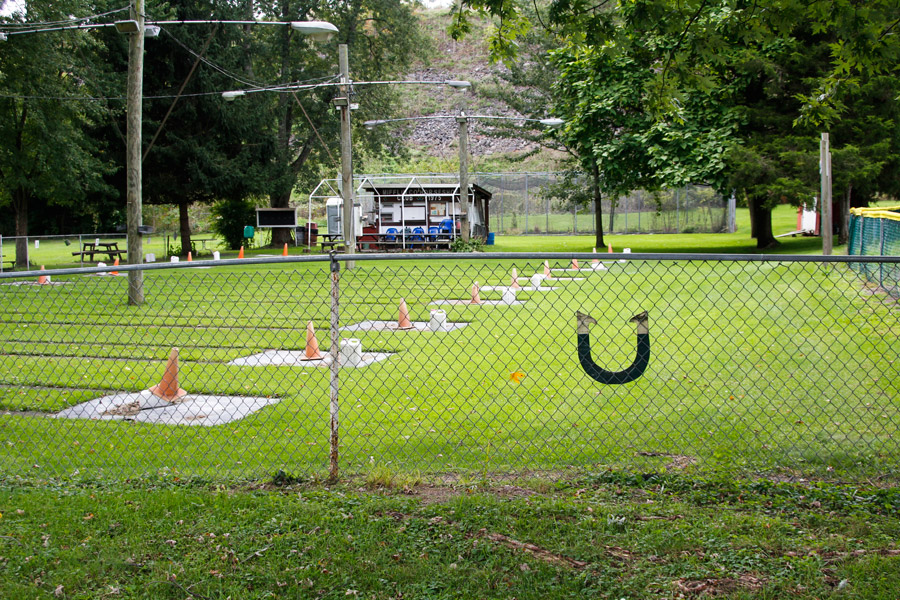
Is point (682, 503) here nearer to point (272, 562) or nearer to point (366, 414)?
point (272, 562)

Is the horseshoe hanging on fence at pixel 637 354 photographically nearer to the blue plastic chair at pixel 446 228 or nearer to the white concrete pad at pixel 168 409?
the white concrete pad at pixel 168 409

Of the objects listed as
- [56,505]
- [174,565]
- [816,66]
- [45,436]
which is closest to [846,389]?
[174,565]

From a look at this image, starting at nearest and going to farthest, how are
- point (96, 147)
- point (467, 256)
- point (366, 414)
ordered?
point (467, 256) → point (366, 414) → point (96, 147)

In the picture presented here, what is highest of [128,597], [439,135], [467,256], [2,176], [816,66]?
[439,135]

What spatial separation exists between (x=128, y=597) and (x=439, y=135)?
131 m

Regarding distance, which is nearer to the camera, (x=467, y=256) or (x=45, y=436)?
(x=467, y=256)

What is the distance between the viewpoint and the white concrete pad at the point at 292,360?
355 inches

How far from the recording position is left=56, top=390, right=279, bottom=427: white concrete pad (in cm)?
684

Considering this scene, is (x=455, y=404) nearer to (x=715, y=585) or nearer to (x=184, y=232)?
(x=715, y=585)

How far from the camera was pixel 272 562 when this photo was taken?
3855 mm

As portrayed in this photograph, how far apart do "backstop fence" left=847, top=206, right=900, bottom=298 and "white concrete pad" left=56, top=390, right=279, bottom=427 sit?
8.33 metres

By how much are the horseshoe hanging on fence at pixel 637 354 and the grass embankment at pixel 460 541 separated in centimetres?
69

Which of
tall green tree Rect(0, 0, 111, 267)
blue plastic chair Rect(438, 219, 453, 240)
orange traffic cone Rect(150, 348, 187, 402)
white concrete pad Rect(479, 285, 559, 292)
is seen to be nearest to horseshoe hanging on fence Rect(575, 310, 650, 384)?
orange traffic cone Rect(150, 348, 187, 402)

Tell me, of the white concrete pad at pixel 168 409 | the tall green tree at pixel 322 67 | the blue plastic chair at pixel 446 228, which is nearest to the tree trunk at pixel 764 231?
the blue plastic chair at pixel 446 228
